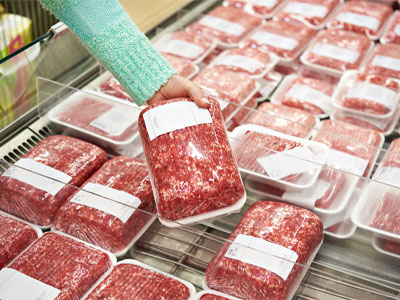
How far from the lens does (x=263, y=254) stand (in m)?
1.45

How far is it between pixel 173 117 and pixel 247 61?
1184 mm

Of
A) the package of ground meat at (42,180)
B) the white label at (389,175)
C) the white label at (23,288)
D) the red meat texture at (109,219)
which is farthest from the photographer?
the white label at (389,175)

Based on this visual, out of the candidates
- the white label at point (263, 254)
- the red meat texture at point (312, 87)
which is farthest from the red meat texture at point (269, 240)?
the red meat texture at point (312, 87)

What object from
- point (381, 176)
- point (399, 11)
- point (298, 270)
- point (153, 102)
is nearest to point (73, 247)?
point (153, 102)

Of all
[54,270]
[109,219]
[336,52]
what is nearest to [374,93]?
[336,52]

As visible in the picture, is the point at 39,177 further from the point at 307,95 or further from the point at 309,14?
the point at 309,14

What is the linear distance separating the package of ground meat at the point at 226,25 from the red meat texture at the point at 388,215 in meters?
1.42

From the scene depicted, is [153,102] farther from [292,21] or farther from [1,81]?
[292,21]

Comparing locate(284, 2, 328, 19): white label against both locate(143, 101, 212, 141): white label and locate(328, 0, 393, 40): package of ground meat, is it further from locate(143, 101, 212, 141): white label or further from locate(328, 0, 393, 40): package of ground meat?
locate(143, 101, 212, 141): white label

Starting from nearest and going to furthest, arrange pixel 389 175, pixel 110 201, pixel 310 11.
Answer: pixel 110 201 → pixel 389 175 → pixel 310 11

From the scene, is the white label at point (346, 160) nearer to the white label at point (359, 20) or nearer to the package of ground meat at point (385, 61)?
the package of ground meat at point (385, 61)

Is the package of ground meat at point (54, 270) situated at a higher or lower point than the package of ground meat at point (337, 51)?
higher

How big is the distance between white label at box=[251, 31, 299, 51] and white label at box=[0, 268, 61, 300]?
180cm

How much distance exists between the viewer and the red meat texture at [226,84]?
229 cm
